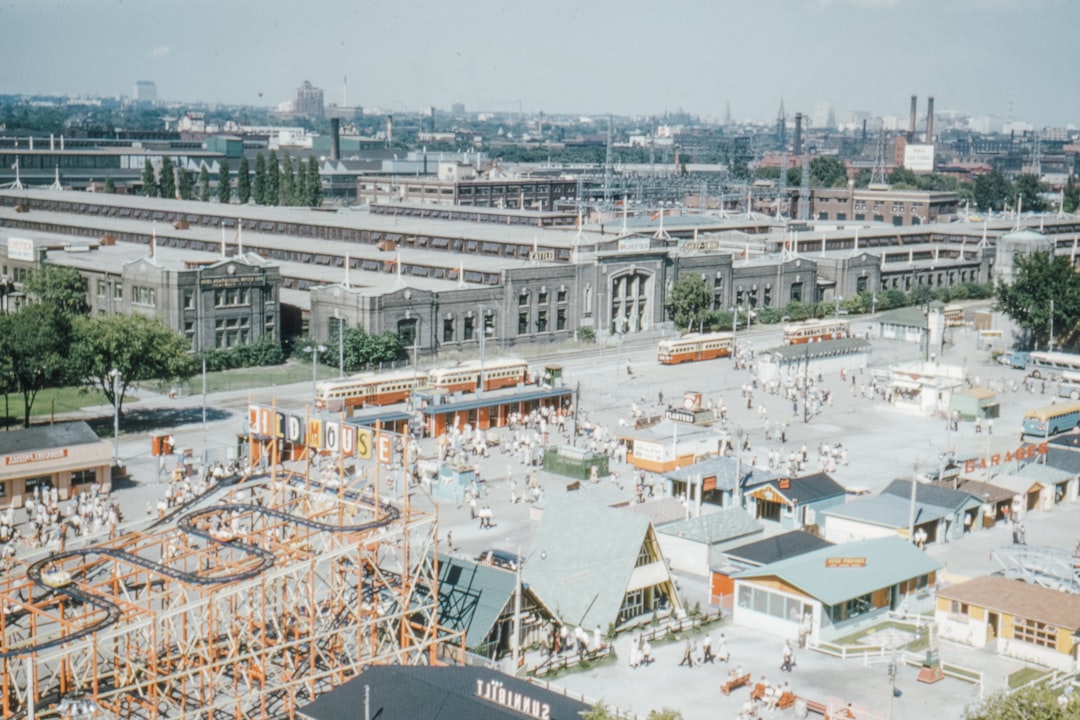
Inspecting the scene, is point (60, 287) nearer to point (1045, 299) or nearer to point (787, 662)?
point (787, 662)

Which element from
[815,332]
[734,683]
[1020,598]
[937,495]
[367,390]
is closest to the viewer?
[734,683]

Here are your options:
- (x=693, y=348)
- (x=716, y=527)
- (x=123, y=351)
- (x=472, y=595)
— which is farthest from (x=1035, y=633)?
(x=693, y=348)

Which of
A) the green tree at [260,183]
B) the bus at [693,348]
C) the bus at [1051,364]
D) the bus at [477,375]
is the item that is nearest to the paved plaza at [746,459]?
the bus at [693,348]

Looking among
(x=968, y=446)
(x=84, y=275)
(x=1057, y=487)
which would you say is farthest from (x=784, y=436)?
(x=84, y=275)

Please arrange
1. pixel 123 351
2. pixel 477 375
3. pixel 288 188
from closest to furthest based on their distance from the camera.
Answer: pixel 123 351 → pixel 477 375 → pixel 288 188

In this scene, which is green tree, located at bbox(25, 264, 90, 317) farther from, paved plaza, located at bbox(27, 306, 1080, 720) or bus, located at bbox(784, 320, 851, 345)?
bus, located at bbox(784, 320, 851, 345)

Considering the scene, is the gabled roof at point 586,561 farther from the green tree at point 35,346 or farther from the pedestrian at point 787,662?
the green tree at point 35,346

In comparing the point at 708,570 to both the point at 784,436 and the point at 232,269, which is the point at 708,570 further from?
the point at 232,269
